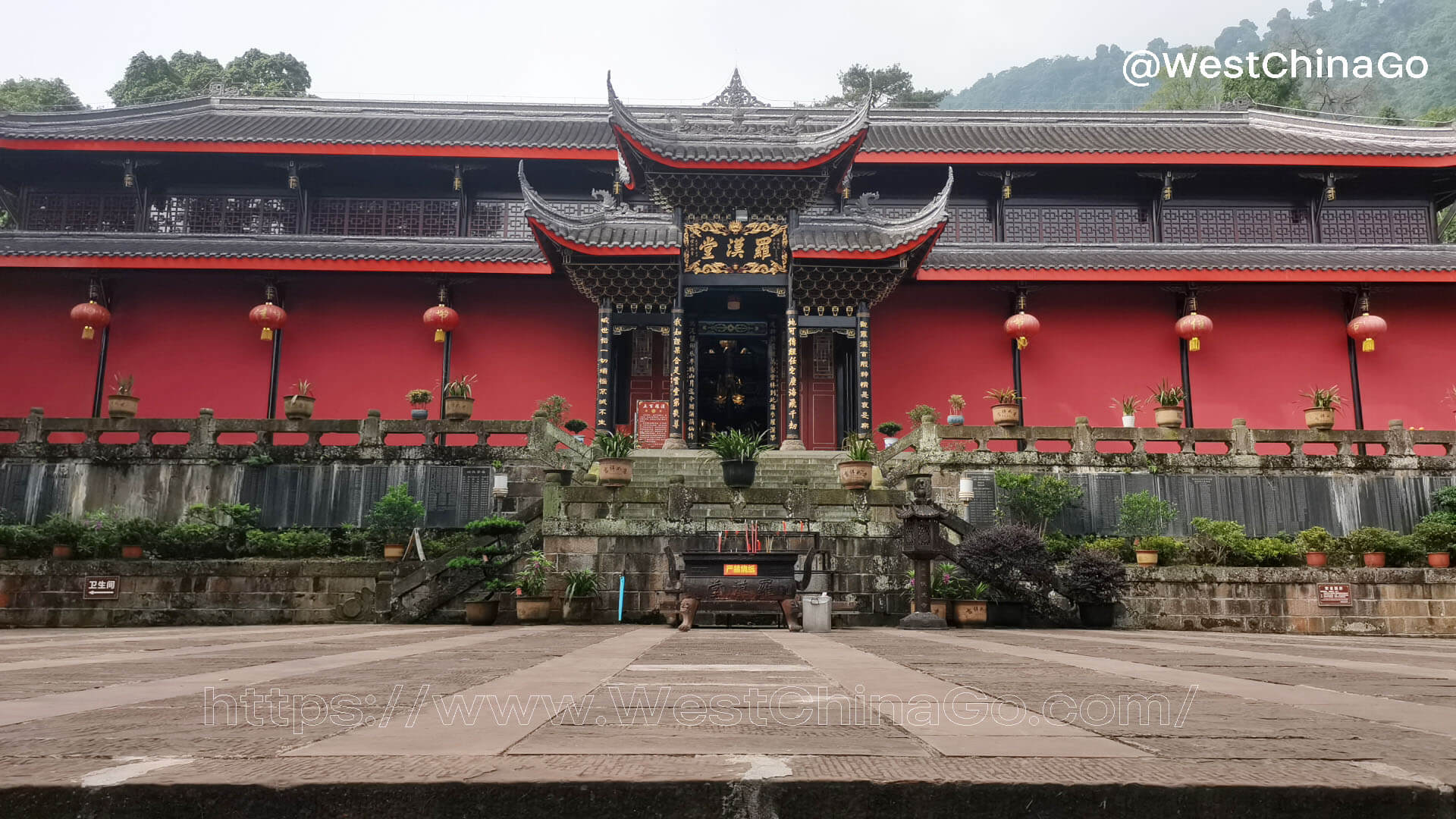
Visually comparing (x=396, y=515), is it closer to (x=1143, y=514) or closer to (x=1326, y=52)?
(x=1143, y=514)

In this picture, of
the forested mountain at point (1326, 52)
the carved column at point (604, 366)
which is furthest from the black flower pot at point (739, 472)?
the forested mountain at point (1326, 52)

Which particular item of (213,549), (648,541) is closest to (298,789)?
(648,541)

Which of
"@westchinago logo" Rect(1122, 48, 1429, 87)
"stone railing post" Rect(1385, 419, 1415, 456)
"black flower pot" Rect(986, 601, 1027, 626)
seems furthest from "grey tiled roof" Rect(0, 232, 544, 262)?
"@westchinago logo" Rect(1122, 48, 1429, 87)

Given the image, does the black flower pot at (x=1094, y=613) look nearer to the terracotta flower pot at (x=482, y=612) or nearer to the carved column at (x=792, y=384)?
the carved column at (x=792, y=384)

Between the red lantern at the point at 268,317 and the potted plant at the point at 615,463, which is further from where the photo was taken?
the red lantern at the point at 268,317

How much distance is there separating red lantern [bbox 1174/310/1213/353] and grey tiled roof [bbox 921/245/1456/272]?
1.08m

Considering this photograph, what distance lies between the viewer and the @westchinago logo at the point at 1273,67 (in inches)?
1411

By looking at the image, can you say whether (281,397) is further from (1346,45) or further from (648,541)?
(1346,45)

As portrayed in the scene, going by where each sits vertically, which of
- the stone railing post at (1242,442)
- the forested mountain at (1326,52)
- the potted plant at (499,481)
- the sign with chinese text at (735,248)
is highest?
the forested mountain at (1326,52)

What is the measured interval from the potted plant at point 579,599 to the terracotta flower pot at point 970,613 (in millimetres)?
4760

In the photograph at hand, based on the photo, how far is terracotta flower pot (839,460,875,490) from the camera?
12.5m

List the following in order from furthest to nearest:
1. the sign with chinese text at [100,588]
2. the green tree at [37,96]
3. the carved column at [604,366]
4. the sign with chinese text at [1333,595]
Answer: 1. the green tree at [37,96]
2. the carved column at [604,366]
3. the sign with chinese text at [1333,595]
4. the sign with chinese text at [100,588]

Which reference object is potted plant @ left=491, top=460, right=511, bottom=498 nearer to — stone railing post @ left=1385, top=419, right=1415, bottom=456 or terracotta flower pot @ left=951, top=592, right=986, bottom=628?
terracotta flower pot @ left=951, top=592, right=986, bottom=628

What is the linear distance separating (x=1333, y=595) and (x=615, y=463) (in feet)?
35.3
